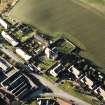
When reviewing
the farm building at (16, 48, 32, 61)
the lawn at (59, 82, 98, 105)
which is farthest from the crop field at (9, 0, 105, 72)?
the farm building at (16, 48, 32, 61)

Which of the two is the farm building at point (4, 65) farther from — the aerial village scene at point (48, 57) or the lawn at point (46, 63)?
the lawn at point (46, 63)

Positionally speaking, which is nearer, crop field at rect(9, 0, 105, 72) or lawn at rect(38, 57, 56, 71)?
lawn at rect(38, 57, 56, 71)

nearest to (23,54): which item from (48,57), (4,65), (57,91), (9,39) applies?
(4,65)

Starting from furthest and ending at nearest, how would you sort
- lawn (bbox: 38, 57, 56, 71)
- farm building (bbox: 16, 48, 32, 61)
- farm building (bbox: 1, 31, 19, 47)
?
1. farm building (bbox: 1, 31, 19, 47)
2. farm building (bbox: 16, 48, 32, 61)
3. lawn (bbox: 38, 57, 56, 71)

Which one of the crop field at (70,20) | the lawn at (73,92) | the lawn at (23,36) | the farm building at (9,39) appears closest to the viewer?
the lawn at (73,92)

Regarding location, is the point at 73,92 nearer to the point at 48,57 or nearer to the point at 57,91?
the point at 57,91

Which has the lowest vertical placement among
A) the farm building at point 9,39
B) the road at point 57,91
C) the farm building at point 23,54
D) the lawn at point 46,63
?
the road at point 57,91

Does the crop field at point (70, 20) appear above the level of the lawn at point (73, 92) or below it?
above

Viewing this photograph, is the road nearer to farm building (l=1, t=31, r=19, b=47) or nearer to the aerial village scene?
the aerial village scene

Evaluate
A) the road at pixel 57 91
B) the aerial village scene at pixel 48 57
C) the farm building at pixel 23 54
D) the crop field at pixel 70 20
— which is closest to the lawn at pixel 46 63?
the aerial village scene at pixel 48 57

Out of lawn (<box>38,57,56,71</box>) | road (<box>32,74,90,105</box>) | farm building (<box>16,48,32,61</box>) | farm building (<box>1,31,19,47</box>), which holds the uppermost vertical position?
farm building (<box>1,31,19,47</box>)
